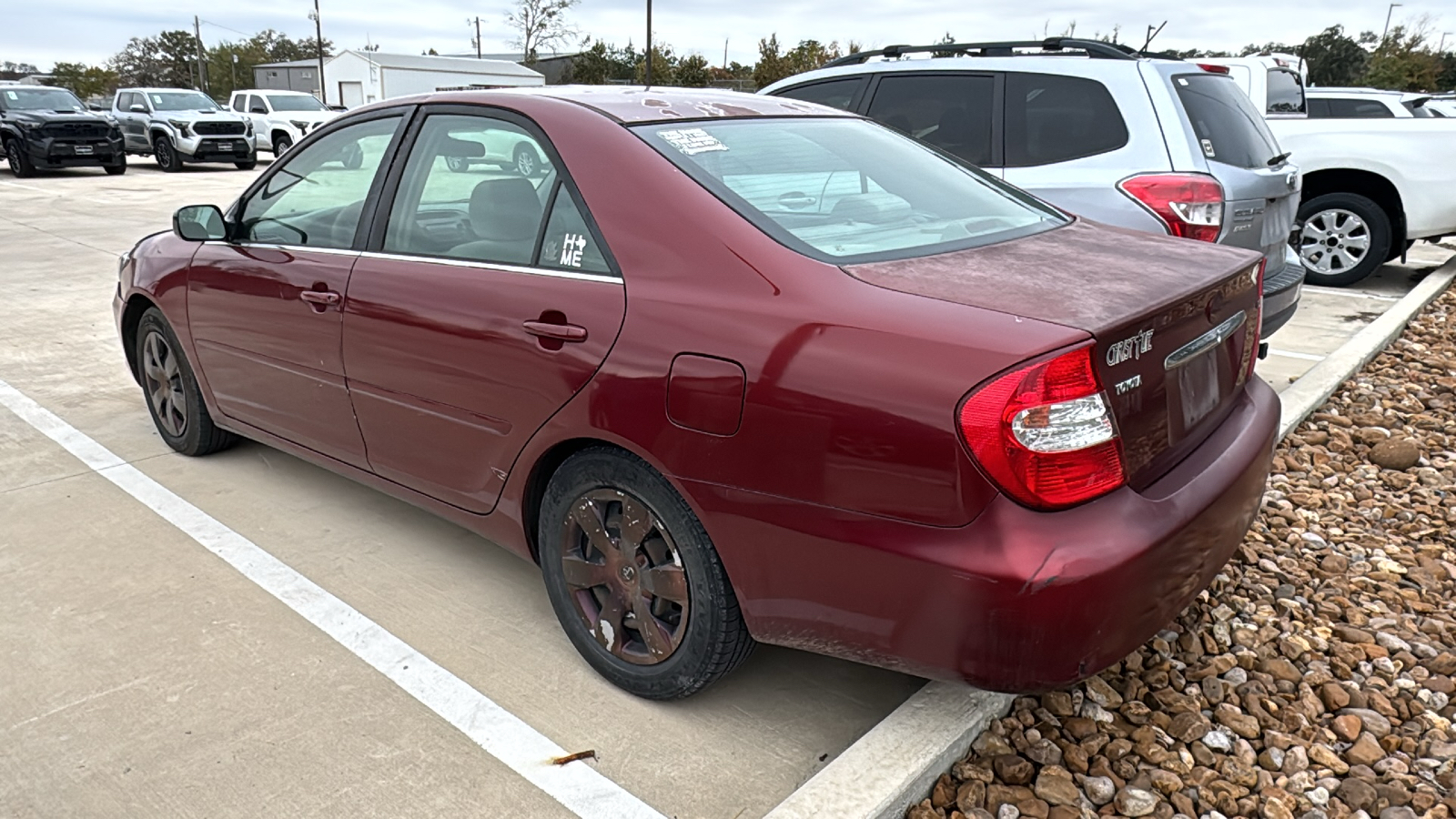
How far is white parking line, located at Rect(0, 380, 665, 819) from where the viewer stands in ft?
7.76

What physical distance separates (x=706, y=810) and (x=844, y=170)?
68.1 inches

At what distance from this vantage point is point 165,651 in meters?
2.93

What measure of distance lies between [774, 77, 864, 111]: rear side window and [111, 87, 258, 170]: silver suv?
19.5 m

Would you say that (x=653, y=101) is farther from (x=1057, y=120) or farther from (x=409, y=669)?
(x=1057, y=120)

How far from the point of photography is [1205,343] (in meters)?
2.43

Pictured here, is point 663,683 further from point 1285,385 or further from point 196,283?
point 1285,385

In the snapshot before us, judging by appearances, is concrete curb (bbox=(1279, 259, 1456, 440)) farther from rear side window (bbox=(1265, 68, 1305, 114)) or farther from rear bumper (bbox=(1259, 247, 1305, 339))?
rear side window (bbox=(1265, 68, 1305, 114))

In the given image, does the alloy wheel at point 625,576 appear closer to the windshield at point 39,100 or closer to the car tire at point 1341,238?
the car tire at point 1341,238

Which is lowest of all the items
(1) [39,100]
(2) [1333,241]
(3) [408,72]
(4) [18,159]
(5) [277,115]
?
(2) [1333,241]

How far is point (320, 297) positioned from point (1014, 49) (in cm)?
394

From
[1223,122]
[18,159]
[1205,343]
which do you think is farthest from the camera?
Result: [18,159]

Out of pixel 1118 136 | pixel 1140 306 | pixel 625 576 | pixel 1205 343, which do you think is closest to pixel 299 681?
pixel 625 576

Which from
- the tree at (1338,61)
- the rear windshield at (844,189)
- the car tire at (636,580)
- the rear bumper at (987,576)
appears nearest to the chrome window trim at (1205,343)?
the rear bumper at (987,576)

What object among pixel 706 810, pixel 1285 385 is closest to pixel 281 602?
pixel 706 810
